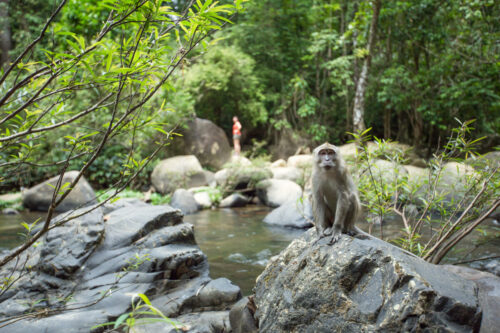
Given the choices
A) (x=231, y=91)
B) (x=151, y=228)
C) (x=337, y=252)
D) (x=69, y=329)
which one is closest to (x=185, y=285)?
(x=151, y=228)

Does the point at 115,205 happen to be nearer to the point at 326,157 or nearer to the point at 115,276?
the point at 115,276

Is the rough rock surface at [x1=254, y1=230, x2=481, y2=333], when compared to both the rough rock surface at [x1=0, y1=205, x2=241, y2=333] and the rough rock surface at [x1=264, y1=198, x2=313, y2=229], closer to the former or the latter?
the rough rock surface at [x1=0, y1=205, x2=241, y2=333]

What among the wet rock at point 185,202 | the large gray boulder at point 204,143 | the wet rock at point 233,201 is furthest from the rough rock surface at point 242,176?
the large gray boulder at point 204,143

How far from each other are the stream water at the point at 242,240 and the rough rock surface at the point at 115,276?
0.74 meters

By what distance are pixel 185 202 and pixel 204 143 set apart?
513 cm

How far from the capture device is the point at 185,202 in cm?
1217

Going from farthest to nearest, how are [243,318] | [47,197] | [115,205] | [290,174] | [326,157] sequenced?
[290,174]
[47,197]
[115,205]
[243,318]
[326,157]

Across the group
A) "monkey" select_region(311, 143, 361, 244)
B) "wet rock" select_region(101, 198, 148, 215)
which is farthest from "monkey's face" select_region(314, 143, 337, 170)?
"wet rock" select_region(101, 198, 148, 215)

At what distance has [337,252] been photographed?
344cm

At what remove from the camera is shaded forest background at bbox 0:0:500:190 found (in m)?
11.9

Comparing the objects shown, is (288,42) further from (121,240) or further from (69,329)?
(69,329)

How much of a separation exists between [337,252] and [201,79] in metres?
14.9

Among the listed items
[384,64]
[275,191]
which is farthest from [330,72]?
[275,191]

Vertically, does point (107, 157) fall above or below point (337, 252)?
below
